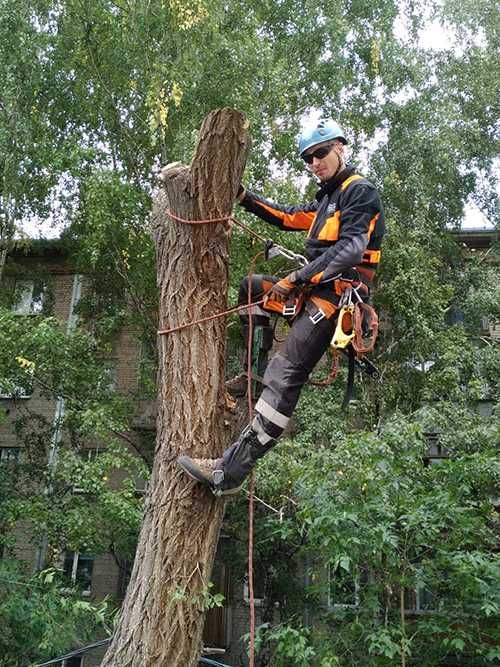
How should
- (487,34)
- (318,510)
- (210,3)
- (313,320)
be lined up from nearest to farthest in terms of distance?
(313,320)
(318,510)
(210,3)
(487,34)

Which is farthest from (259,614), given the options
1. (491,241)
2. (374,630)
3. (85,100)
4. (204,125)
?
(204,125)

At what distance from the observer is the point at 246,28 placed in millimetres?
14109

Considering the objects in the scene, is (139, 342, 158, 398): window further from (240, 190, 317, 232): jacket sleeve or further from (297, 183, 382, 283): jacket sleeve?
(297, 183, 382, 283): jacket sleeve

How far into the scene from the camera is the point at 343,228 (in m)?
4.27

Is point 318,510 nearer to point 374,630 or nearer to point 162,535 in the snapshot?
point 374,630

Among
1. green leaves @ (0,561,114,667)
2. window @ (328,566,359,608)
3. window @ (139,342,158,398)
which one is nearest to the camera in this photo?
window @ (328,566,359,608)

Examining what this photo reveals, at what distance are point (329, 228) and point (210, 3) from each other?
33.0ft

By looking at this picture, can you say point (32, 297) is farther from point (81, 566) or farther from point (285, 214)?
point (285, 214)

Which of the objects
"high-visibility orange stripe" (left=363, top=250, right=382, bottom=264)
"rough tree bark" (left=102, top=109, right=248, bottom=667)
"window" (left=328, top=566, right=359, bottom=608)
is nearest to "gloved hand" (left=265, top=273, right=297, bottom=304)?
"rough tree bark" (left=102, top=109, right=248, bottom=667)

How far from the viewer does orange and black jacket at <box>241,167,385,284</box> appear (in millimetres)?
4156

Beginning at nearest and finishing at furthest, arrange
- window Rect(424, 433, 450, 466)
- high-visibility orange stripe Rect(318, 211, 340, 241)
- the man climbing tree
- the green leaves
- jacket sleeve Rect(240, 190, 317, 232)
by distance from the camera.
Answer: the man climbing tree < high-visibility orange stripe Rect(318, 211, 340, 241) < jacket sleeve Rect(240, 190, 317, 232) < the green leaves < window Rect(424, 433, 450, 466)

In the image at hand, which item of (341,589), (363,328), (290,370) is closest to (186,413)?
(290,370)

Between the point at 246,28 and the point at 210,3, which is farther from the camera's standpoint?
the point at 246,28

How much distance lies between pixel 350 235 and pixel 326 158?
0.55m
